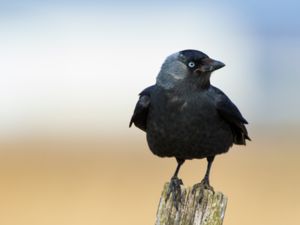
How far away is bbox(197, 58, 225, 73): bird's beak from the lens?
767 centimetres

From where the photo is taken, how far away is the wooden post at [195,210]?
5.72 meters

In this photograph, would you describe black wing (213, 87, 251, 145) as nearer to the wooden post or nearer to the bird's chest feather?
the bird's chest feather

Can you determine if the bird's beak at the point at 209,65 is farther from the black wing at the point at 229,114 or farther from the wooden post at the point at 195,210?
the wooden post at the point at 195,210

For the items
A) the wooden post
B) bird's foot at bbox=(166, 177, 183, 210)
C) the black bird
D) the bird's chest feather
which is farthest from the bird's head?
the wooden post

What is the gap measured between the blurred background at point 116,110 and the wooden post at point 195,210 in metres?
7.29

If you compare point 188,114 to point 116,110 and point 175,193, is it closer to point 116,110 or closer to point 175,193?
point 175,193

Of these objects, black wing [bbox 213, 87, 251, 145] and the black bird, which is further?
black wing [bbox 213, 87, 251, 145]

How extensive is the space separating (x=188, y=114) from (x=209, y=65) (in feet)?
1.34

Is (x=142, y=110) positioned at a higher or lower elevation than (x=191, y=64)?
lower

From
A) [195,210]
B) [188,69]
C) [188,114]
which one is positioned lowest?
[195,210]

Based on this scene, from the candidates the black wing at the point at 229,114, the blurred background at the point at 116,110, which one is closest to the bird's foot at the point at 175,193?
the black wing at the point at 229,114

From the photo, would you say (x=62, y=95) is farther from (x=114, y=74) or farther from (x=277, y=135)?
(x=277, y=135)

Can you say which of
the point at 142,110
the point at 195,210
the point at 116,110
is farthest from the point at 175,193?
the point at 116,110

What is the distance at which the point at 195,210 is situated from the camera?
19.0ft
